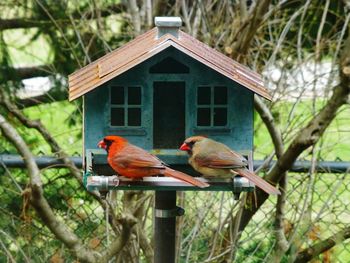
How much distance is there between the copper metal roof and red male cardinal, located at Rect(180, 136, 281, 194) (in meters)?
0.26

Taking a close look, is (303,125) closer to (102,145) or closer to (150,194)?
(150,194)

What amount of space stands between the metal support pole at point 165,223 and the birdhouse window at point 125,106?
1.10ft

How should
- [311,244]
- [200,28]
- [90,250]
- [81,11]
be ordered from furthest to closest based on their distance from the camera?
[81,11]
[200,28]
[311,244]
[90,250]

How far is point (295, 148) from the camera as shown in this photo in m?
4.41

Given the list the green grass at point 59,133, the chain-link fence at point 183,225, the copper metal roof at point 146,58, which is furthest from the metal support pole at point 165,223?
the green grass at point 59,133

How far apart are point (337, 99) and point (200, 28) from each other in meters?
1.56

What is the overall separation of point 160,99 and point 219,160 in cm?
42

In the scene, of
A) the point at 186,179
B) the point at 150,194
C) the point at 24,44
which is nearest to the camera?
the point at 186,179

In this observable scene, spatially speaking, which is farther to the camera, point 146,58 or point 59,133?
point 59,133

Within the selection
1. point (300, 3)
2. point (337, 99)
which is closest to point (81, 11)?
point (300, 3)

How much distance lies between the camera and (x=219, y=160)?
3.37m

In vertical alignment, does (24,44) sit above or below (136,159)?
above

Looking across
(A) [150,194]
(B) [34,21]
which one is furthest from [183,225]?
(B) [34,21]

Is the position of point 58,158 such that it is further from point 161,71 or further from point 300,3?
point 300,3
